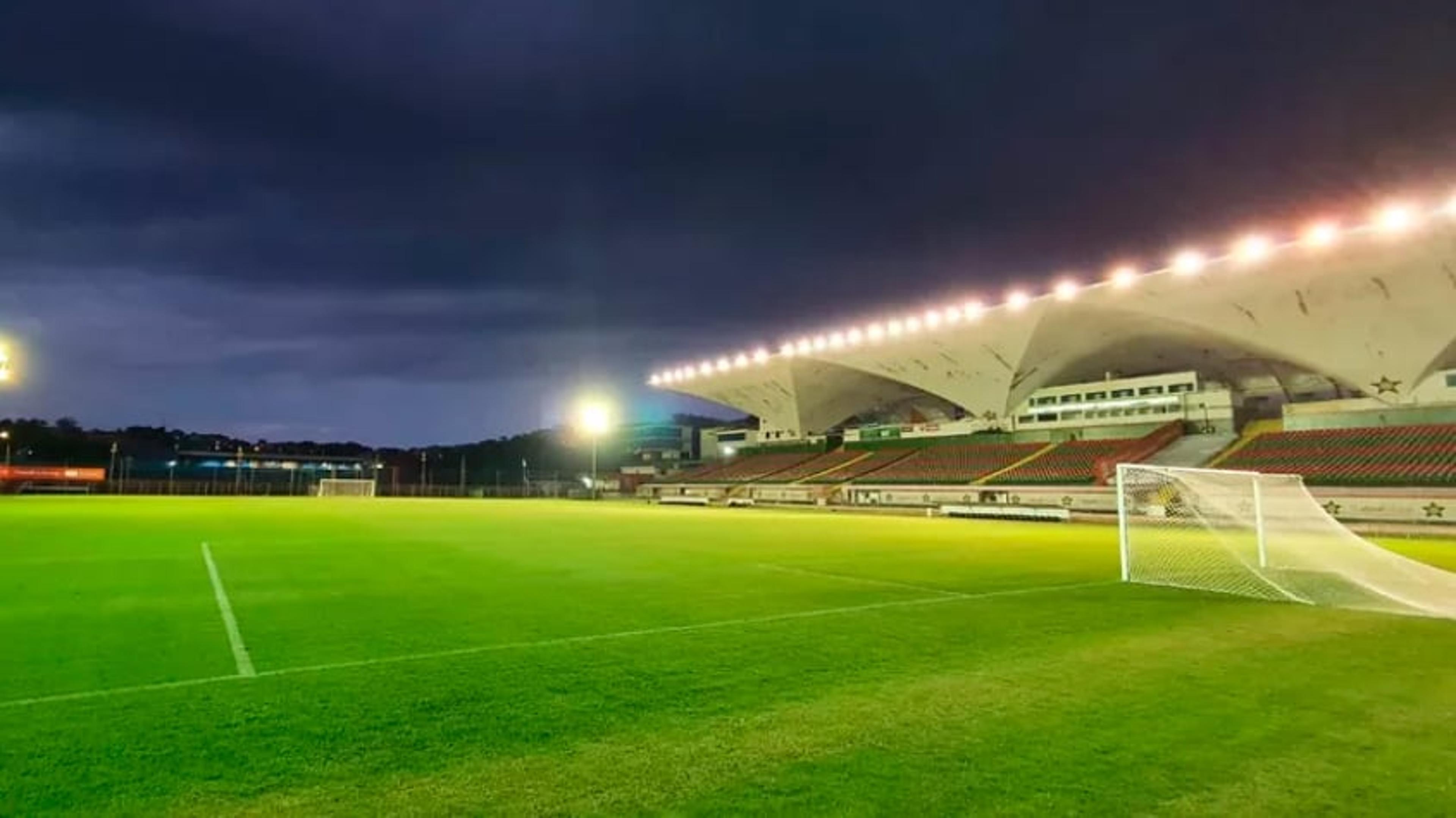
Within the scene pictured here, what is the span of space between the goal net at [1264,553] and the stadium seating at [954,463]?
923 inches

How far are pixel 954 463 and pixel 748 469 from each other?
21.9 meters

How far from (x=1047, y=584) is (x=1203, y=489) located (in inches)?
300

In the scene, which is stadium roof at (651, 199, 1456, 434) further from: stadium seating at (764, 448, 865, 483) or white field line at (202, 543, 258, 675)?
white field line at (202, 543, 258, 675)

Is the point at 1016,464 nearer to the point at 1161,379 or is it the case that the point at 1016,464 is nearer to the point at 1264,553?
the point at 1161,379

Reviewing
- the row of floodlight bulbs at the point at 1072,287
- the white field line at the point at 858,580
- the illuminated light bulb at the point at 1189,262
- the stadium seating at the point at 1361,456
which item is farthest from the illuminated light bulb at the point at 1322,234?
the white field line at the point at 858,580

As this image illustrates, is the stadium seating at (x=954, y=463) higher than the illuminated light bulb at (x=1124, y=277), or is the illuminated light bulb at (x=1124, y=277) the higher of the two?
the illuminated light bulb at (x=1124, y=277)

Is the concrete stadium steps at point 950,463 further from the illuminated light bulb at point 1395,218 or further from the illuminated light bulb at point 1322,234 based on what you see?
the illuminated light bulb at point 1395,218

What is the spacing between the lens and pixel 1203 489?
1739 cm

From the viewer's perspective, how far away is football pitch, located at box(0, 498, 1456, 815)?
392 cm

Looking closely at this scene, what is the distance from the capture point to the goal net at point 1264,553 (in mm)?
11039

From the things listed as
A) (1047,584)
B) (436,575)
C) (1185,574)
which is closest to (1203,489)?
(1185,574)

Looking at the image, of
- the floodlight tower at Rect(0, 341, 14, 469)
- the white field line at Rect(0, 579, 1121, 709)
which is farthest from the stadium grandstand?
the floodlight tower at Rect(0, 341, 14, 469)

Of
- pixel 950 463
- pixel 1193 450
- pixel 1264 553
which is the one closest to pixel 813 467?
pixel 950 463

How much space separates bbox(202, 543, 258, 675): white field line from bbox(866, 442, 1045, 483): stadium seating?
1613 inches
